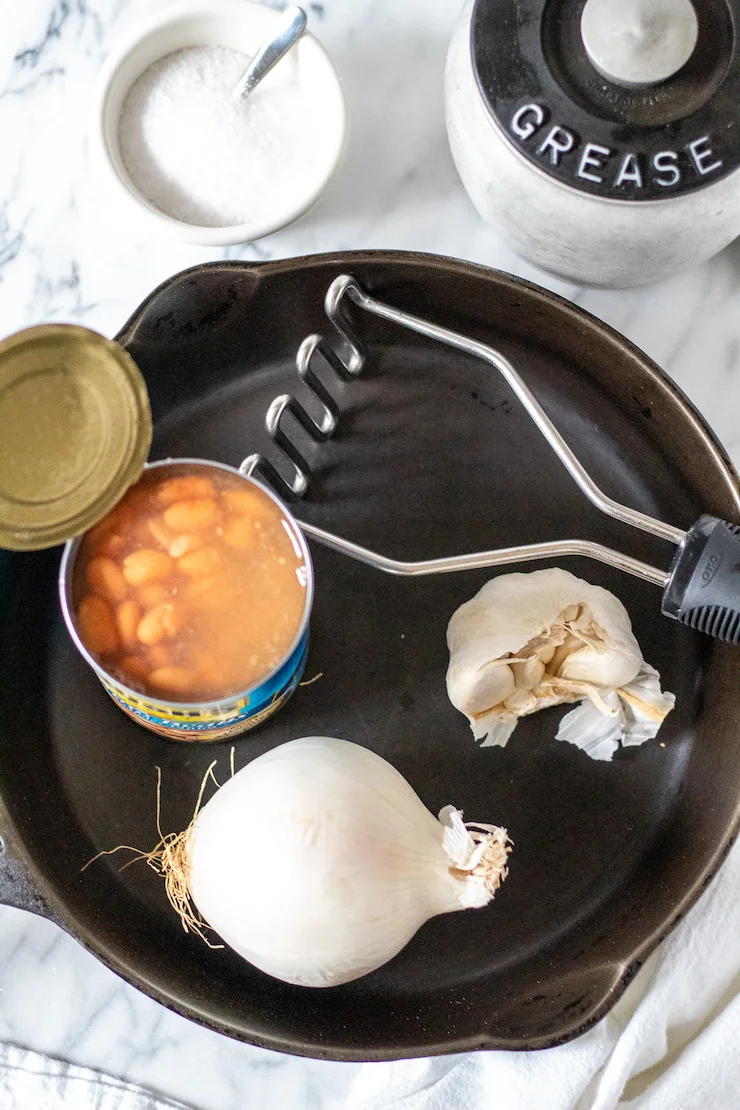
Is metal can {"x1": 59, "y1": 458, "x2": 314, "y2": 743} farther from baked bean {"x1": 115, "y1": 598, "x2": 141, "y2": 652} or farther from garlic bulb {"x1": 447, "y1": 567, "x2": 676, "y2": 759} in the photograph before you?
garlic bulb {"x1": 447, "y1": 567, "x2": 676, "y2": 759}

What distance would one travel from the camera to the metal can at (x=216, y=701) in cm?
69

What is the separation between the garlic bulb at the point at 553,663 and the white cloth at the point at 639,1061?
0.17 meters

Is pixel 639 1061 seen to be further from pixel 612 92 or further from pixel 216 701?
pixel 612 92

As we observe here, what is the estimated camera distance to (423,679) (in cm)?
83

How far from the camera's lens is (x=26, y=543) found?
0.71 metres

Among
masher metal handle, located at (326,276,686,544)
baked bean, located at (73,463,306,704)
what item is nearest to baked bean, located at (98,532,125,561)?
baked bean, located at (73,463,306,704)

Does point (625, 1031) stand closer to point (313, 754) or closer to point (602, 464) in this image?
point (313, 754)

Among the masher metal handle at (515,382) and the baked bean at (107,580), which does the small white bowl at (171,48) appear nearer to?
the masher metal handle at (515,382)

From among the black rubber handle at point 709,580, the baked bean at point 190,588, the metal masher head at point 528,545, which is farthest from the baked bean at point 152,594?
the black rubber handle at point 709,580

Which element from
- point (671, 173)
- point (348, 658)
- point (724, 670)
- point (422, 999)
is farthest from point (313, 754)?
point (671, 173)

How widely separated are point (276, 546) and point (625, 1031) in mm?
484

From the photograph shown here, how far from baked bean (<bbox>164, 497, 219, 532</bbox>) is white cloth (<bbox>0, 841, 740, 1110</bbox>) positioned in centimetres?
48

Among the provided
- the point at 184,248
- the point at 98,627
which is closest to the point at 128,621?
the point at 98,627

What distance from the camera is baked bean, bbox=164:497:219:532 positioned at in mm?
733
